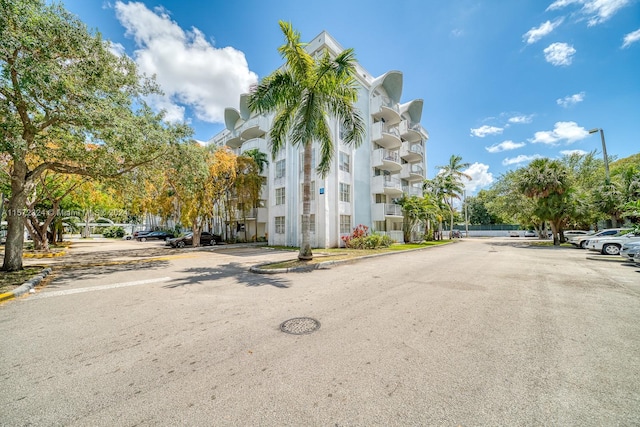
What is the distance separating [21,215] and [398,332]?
15427mm

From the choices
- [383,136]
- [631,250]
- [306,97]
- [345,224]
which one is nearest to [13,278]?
[306,97]

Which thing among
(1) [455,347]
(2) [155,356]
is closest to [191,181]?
(2) [155,356]

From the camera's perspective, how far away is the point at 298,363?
350cm

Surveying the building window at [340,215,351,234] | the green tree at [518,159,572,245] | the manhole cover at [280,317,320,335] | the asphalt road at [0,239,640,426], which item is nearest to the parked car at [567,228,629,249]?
the green tree at [518,159,572,245]

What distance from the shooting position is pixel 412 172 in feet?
114

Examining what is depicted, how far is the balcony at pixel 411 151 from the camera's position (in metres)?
34.4

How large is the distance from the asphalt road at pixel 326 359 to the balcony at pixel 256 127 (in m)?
24.7

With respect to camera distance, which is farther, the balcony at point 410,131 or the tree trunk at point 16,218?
the balcony at point 410,131

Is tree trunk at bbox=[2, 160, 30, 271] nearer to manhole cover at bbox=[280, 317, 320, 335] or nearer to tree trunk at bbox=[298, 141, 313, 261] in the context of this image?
tree trunk at bbox=[298, 141, 313, 261]

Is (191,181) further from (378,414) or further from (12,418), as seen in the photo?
(378,414)

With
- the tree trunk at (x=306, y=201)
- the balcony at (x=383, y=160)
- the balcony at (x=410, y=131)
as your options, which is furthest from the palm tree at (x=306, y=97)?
the balcony at (x=410, y=131)

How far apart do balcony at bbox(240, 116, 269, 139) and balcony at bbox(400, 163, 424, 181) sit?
60.6 feet

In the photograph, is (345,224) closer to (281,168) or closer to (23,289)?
(281,168)

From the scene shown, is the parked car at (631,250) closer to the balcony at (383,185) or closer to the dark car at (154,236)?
the balcony at (383,185)
